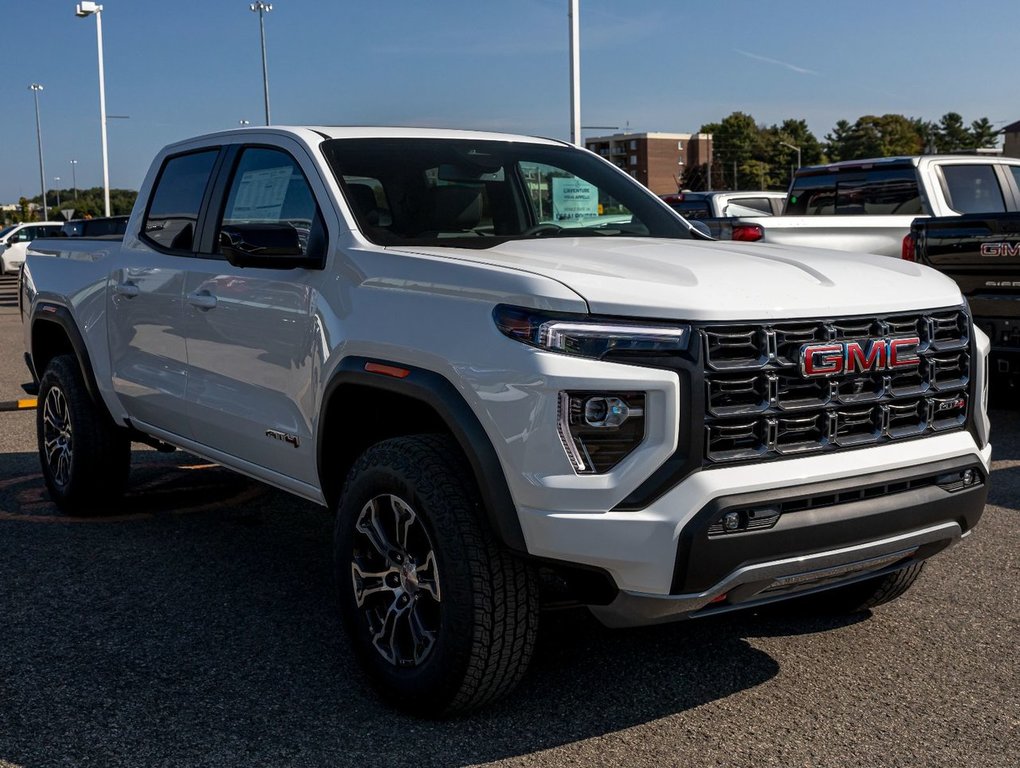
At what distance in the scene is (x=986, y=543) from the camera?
18.3 feet

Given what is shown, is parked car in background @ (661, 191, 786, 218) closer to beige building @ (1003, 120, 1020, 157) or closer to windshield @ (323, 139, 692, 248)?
windshield @ (323, 139, 692, 248)

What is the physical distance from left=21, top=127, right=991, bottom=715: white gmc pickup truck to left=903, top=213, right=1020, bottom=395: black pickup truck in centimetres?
454

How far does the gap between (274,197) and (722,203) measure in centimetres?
1421

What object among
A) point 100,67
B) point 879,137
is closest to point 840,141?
point 879,137

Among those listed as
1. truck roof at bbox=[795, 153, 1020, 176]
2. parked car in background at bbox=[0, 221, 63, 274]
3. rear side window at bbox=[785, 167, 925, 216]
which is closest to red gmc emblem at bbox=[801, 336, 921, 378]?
truck roof at bbox=[795, 153, 1020, 176]

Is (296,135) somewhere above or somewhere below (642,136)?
below

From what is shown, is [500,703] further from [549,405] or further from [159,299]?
[159,299]

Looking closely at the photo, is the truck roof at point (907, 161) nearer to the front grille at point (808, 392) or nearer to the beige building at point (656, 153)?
the front grille at point (808, 392)

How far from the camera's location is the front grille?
3.29 m

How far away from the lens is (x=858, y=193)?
13258mm

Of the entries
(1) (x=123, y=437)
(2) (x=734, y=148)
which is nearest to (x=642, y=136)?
(2) (x=734, y=148)

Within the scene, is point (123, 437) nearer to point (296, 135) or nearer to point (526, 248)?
point (296, 135)

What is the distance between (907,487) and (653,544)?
2.90ft

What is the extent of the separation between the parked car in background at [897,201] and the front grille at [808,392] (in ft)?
28.5
